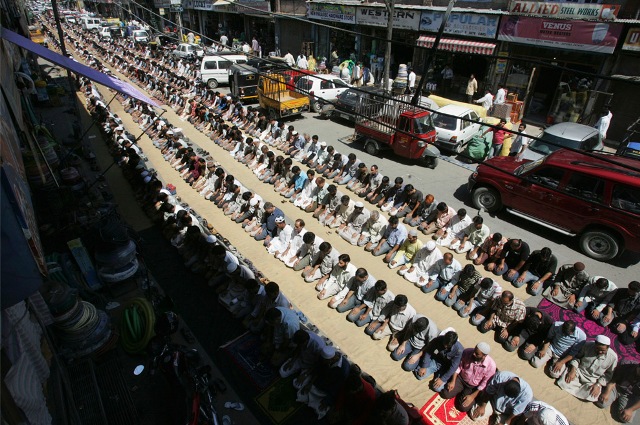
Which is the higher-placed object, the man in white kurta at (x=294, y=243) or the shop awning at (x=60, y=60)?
the shop awning at (x=60, y=60)

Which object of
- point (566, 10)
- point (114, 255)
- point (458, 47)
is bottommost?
point (114, 255)

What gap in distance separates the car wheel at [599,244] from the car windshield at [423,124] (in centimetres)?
512

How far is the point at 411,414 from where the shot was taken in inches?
174

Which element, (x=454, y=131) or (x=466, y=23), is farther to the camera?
A: (x=466, y=23)

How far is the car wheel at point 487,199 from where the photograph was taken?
9.05m

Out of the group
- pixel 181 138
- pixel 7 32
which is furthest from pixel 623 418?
pixel 181 138

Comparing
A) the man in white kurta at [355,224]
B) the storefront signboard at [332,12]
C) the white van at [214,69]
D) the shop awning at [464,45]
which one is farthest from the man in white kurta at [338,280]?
the storefront signboard at [332,12]

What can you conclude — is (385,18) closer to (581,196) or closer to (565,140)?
(565,140)

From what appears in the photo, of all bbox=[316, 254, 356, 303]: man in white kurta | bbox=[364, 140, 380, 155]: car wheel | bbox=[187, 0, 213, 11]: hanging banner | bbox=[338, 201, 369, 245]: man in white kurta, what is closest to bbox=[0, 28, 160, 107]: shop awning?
bbox=[316, 254, 356, 303]: man in white kurta

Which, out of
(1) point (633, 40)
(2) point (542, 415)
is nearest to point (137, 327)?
(2) point (542, 415)

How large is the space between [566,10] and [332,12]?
1313cm

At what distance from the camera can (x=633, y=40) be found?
1247 centimetres

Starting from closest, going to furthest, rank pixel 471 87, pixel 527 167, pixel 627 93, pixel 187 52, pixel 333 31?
1. pixel 527 167
2. pixel 627 93
3. pixel 471 87
4. pixel 333 31
5. pixel 187 52

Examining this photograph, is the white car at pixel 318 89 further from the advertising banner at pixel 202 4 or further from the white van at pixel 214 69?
the advertising banner at pixel 202 4
